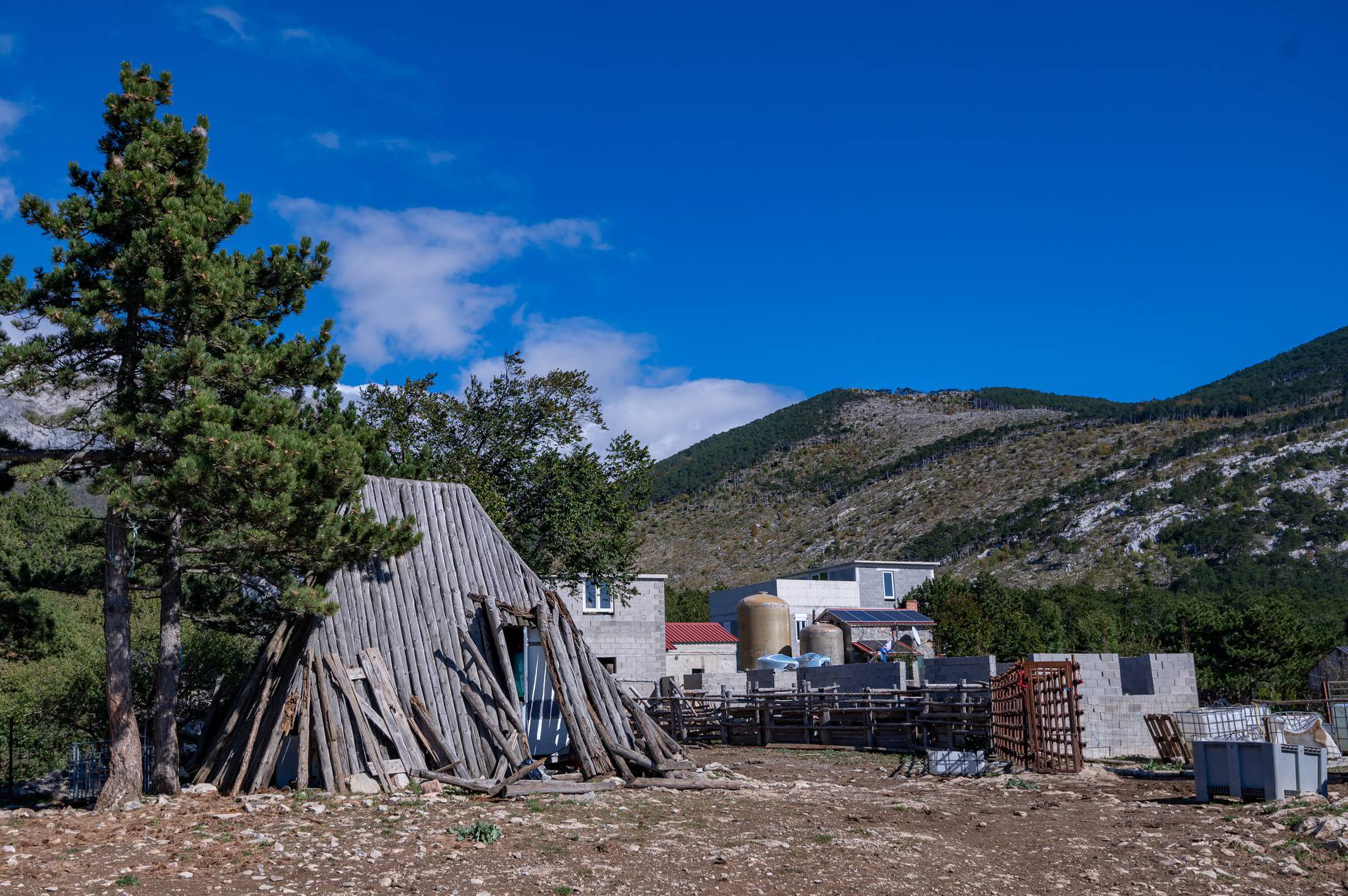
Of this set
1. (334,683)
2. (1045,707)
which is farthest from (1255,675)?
(334,683)

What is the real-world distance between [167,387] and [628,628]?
2348 cm

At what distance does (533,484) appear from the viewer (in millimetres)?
30406

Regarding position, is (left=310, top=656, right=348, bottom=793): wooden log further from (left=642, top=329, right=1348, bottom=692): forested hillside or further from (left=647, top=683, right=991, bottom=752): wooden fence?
(left=642, top=329, right=1348, bottom=692): forested hillside

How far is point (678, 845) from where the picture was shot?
10758mm

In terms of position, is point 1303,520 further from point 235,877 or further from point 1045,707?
point 235,877

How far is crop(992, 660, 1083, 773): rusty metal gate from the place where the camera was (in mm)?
18141

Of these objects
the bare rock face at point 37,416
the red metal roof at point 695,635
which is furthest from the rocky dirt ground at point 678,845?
the red metal roof at point 695,635

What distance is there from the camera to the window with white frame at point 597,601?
34438mm

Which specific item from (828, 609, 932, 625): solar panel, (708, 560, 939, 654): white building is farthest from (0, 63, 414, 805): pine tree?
(708, 560, 939, 654): white building

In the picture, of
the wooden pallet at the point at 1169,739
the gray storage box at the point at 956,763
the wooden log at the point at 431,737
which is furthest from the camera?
the wooden pallet at the point at 1169,739

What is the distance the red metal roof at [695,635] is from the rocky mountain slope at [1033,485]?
108 feet

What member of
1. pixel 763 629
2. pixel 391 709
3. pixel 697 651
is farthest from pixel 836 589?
A: pixel 391 709

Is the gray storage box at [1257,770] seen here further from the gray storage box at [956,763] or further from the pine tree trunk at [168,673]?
the pine tree trunk at [168,673]

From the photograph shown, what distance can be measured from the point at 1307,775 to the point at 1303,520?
206ft
